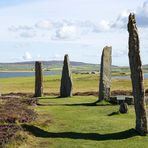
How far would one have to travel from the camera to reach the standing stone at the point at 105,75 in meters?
38.7

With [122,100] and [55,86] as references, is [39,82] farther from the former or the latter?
[55,86]

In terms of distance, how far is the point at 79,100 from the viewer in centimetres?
4147

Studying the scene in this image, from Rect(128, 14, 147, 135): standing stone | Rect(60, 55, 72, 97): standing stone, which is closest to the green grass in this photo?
Rect(128, 14, 147, 135): standing stone

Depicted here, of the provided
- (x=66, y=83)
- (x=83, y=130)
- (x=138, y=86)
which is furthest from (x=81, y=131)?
(x=66, y=83)

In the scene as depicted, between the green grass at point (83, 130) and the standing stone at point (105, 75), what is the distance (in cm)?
539

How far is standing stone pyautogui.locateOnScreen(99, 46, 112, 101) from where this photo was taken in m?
38.7

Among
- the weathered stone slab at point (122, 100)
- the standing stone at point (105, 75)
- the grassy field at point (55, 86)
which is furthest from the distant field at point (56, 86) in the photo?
the weathered stone slab at point (122, 100)

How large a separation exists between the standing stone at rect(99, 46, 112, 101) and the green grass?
5.39m

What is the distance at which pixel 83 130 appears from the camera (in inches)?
942

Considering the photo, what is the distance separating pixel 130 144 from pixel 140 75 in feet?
12.5

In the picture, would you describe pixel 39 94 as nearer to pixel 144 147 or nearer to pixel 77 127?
pixel 77 127

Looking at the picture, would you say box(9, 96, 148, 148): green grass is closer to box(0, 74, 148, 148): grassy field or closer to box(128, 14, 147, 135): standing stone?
box(0, 74, 148, 148): grassy field

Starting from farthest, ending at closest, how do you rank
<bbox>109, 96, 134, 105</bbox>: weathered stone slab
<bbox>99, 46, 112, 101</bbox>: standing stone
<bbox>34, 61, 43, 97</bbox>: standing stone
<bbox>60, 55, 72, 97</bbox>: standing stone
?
<bbox>34, 61, 43, 97</bbox>: standing stone
<bbox>60, 55, 72, 97</bbox>: standing stone
<bbox>99, 46, 112, 101</bbox>: standing stone
<bbox>109, 96, 134, 105</bbox>: weathered stone slab

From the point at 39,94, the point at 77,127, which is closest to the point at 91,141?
the point at 77,127
